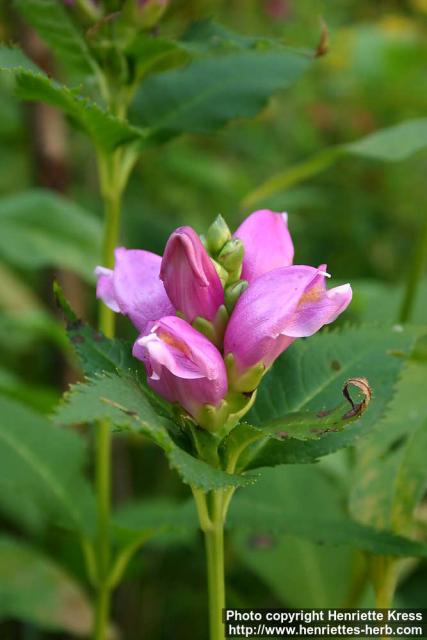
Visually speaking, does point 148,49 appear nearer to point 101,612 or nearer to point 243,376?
point 243,376

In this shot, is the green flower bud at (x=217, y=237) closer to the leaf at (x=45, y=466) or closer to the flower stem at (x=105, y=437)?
the flower stem at (x=105, y=437)

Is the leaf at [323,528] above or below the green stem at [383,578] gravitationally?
above

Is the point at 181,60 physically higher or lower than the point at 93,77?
higher

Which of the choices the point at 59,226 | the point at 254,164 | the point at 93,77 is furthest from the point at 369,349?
the point at 254,164

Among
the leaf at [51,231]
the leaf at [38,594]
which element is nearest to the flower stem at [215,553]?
the leaf at [38,594]

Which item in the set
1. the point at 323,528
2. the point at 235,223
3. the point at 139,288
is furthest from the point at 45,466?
the point at 235,223

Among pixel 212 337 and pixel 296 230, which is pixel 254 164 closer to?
pixel 296 230
